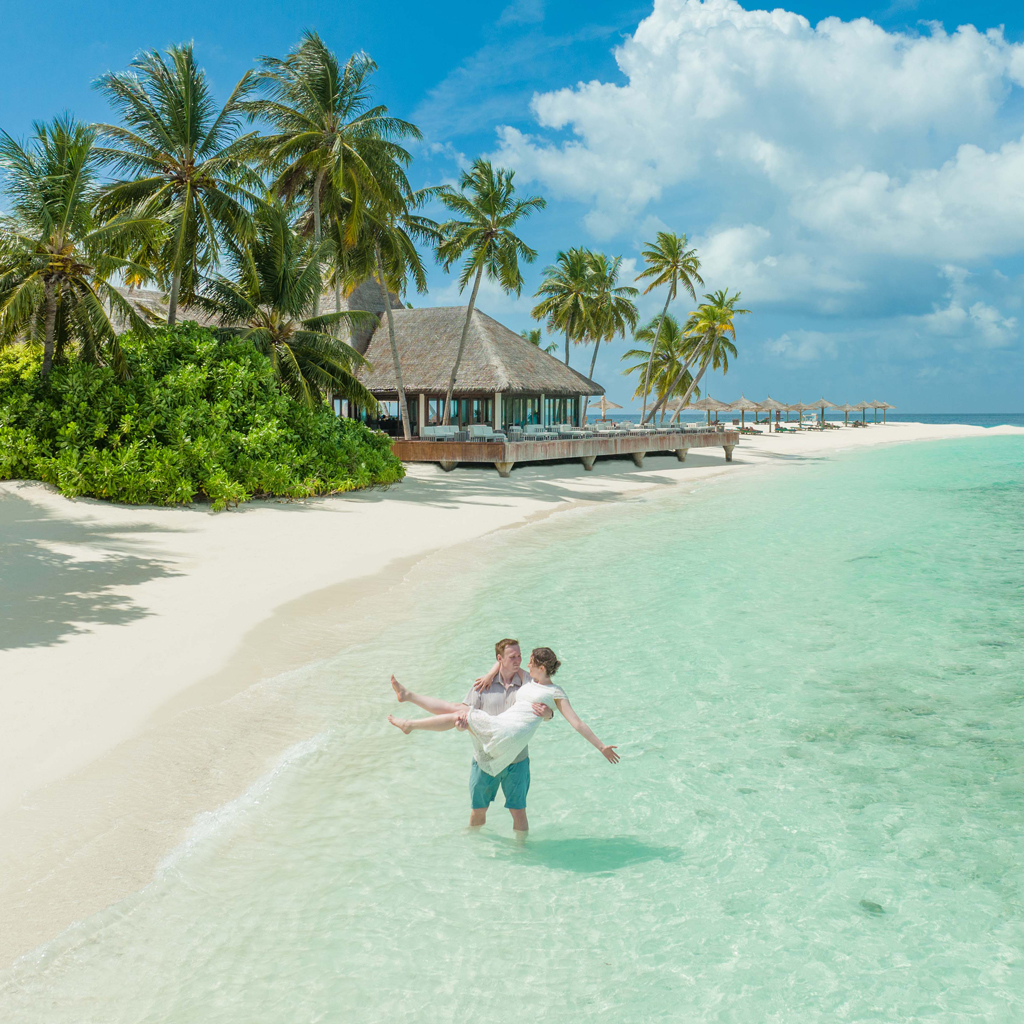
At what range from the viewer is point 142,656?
7.47 m

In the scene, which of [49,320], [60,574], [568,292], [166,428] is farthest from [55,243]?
[568,292]

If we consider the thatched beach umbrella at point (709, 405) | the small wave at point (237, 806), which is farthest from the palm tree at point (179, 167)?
the thatched beach umbrella at point (709, 405)

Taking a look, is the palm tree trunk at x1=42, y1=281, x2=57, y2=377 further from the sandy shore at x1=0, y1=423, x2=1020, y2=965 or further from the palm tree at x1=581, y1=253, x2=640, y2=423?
the palm tree at x1=581, y1=253, x2=640, y2=423

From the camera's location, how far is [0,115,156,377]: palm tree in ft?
49.1

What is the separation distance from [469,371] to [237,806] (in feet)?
86.0

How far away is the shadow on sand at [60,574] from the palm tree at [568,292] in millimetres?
32976

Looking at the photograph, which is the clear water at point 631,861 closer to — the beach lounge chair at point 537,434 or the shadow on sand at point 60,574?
the shadow on sand at point 60,574

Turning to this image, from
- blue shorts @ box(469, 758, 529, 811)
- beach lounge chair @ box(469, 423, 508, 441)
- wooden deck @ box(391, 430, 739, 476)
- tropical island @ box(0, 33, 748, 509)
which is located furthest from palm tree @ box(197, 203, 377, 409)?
blue shorts @ box(469, 758, 529, 811)

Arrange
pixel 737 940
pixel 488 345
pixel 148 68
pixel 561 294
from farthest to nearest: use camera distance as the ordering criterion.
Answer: pixel 561 294
pixel 488 345
pixel 148 68
pixel 737 940

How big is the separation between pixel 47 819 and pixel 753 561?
40.4ft

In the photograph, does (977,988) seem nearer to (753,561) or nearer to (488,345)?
(753,561)

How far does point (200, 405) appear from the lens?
16656 millimetres

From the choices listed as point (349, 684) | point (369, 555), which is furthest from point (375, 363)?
point (349, 684)

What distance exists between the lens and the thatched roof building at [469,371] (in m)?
30.2
